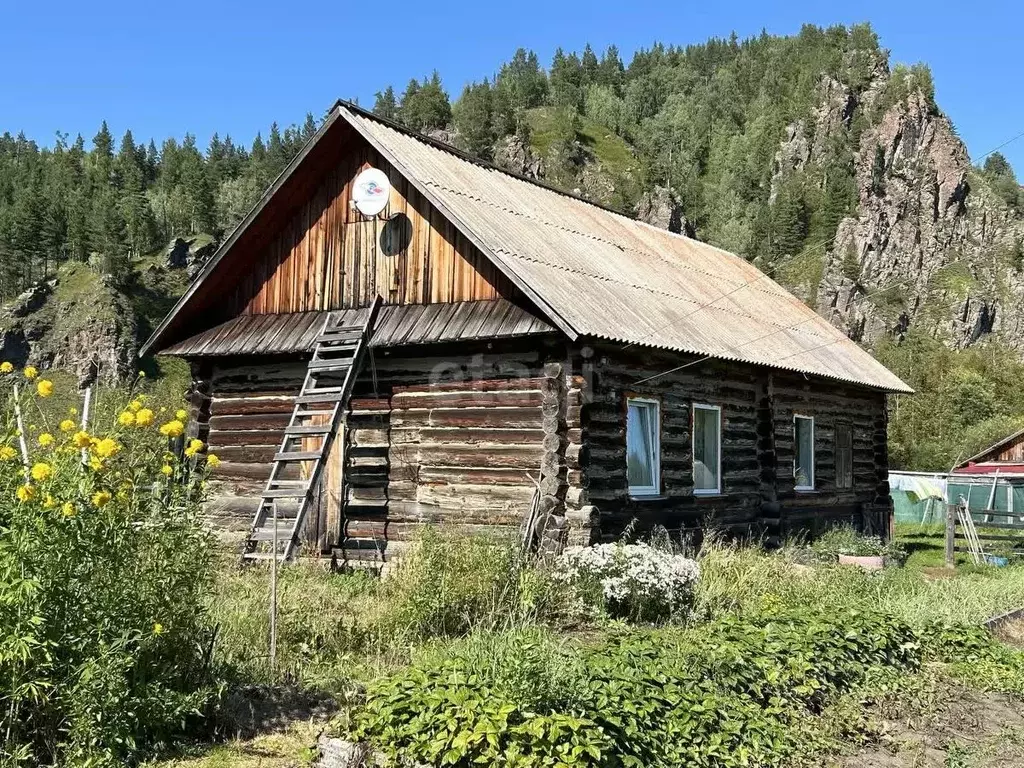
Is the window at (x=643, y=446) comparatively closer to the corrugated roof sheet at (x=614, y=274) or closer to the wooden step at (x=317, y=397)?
the corrugated roof sheet at (x=614, y=274)

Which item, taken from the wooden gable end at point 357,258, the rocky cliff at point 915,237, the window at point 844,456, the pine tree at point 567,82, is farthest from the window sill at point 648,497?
the pine tree at point 567,82

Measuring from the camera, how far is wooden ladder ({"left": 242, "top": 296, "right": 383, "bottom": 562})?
12498mm

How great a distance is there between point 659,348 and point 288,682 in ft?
24.7

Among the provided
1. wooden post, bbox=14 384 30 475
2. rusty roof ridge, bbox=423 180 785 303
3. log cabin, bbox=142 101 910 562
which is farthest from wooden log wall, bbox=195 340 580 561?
wooden post, bbox=14 384 30 475

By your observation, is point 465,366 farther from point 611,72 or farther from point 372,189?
point 611,72

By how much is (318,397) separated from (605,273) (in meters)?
4.99

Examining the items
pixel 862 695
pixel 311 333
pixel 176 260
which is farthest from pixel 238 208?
pixel 862 695

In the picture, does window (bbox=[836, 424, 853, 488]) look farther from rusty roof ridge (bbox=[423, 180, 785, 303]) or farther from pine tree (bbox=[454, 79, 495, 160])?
pine tree (bbox=[454, 79, 495, 160])

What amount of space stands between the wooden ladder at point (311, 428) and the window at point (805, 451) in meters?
9.41

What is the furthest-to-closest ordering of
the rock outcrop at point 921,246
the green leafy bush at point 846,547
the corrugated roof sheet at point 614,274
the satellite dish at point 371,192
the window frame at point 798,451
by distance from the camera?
the rock outcrop at point 921,246
the window frame at point 798,451
the green leafy bush at point 846,547
the satellite dish at point 371,192
the corrugated roof sheet at point 614,274

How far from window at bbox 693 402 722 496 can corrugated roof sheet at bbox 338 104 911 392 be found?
1.24 meters

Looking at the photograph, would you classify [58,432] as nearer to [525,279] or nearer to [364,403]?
[525,279]

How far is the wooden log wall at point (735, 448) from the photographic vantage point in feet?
44.0

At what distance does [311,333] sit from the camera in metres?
14.9
